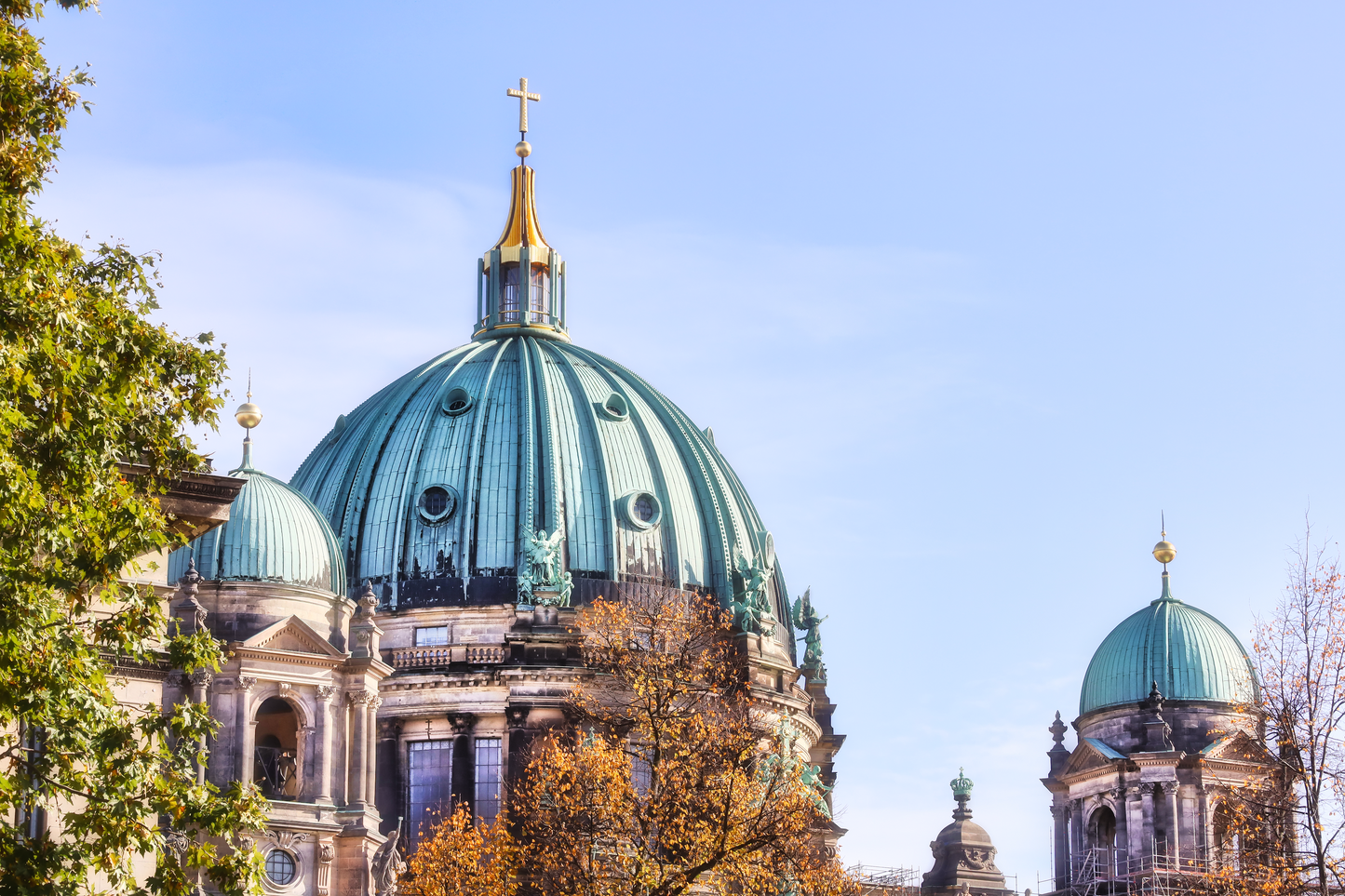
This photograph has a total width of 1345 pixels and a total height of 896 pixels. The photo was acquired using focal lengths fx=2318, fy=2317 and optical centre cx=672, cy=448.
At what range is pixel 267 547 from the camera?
65.4 meters

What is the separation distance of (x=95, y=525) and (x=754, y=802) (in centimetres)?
2801

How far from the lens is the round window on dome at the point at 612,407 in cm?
8438

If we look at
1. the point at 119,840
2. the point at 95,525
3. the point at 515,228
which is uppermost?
the point at 515,228

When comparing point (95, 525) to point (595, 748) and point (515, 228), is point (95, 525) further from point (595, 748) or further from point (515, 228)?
point (515, 228)

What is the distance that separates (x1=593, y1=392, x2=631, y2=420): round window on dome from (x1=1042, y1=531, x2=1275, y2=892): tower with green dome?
19.2 meters

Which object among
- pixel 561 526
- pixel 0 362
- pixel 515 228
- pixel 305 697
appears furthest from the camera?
pixel 515 228

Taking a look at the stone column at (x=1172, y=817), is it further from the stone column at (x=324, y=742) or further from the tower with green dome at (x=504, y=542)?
the stone column at (x=324, y=742)

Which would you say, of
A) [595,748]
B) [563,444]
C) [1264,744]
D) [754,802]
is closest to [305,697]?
[595,748]

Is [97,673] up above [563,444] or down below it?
below

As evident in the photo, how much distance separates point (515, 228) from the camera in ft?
306

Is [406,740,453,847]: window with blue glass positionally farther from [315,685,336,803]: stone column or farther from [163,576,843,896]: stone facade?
[315,685,336,803]: stone column

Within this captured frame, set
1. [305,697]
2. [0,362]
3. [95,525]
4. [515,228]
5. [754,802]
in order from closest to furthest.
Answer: [0,362] < [95,525] < [754,802] < [305,697] < [515,228]

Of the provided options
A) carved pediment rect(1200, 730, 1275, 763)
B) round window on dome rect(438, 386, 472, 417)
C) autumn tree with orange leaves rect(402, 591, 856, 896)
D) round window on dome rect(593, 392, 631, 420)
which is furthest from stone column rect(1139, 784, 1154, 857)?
round window on dome rect(438, 386, 472, 417)

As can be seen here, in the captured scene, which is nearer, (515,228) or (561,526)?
(561,526)
